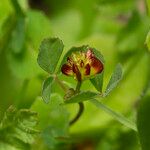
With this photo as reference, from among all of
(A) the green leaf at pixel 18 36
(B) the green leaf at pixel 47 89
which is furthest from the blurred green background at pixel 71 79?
(B) the green leaf at pixel 47 89

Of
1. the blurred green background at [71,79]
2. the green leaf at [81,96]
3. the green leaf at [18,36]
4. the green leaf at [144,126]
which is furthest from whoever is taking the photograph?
the green leaf at [18,36]

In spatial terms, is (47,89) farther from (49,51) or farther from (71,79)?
(71,79)

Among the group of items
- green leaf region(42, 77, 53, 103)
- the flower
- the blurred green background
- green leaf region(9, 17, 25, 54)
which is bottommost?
the blurred green background

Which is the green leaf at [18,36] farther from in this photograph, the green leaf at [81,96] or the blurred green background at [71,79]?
the green leaf at [81,96]

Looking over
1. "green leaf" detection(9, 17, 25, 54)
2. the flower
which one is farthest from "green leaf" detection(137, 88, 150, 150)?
"green leaf" detection(9, 17, 25, 54)

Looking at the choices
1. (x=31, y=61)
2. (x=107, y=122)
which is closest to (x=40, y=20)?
(x=31, y=61)

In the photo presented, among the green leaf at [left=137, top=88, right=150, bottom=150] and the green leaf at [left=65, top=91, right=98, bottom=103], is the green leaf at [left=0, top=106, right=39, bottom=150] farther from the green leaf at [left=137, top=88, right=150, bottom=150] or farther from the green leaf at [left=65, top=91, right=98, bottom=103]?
the green leaf at [left=137, top=88, right=150, bottom=150]
